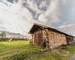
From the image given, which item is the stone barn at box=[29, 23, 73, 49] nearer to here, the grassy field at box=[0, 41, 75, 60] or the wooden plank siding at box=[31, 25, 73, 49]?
the wooden plank siding at box=[31, 25, 73, 49]

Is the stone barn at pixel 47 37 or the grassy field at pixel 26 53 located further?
the stone barn at pixel 47 37

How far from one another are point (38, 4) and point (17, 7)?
2.15m

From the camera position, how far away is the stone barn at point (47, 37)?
13.6 m

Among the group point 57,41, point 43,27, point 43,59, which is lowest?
point 43,59

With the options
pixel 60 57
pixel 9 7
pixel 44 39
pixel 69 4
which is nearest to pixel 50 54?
pixel 60 57

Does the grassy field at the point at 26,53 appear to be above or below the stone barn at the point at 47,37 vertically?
below

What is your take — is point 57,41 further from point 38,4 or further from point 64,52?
point 38,4

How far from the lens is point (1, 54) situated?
11.2 meters

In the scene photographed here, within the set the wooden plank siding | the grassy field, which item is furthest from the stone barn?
the grassy field

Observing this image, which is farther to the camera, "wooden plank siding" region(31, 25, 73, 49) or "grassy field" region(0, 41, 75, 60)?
"wooden plank siding" region(31, 25, 73, 49)

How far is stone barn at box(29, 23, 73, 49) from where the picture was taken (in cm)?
1364

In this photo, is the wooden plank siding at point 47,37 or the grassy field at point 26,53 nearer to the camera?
the grassy field at point 26,53

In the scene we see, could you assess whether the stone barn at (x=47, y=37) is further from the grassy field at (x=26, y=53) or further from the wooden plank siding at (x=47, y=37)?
the grassy field at (x=26, y=53)

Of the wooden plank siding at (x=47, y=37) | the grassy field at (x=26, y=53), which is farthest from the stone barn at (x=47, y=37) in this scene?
the grassy field at (x=26, y=53)
